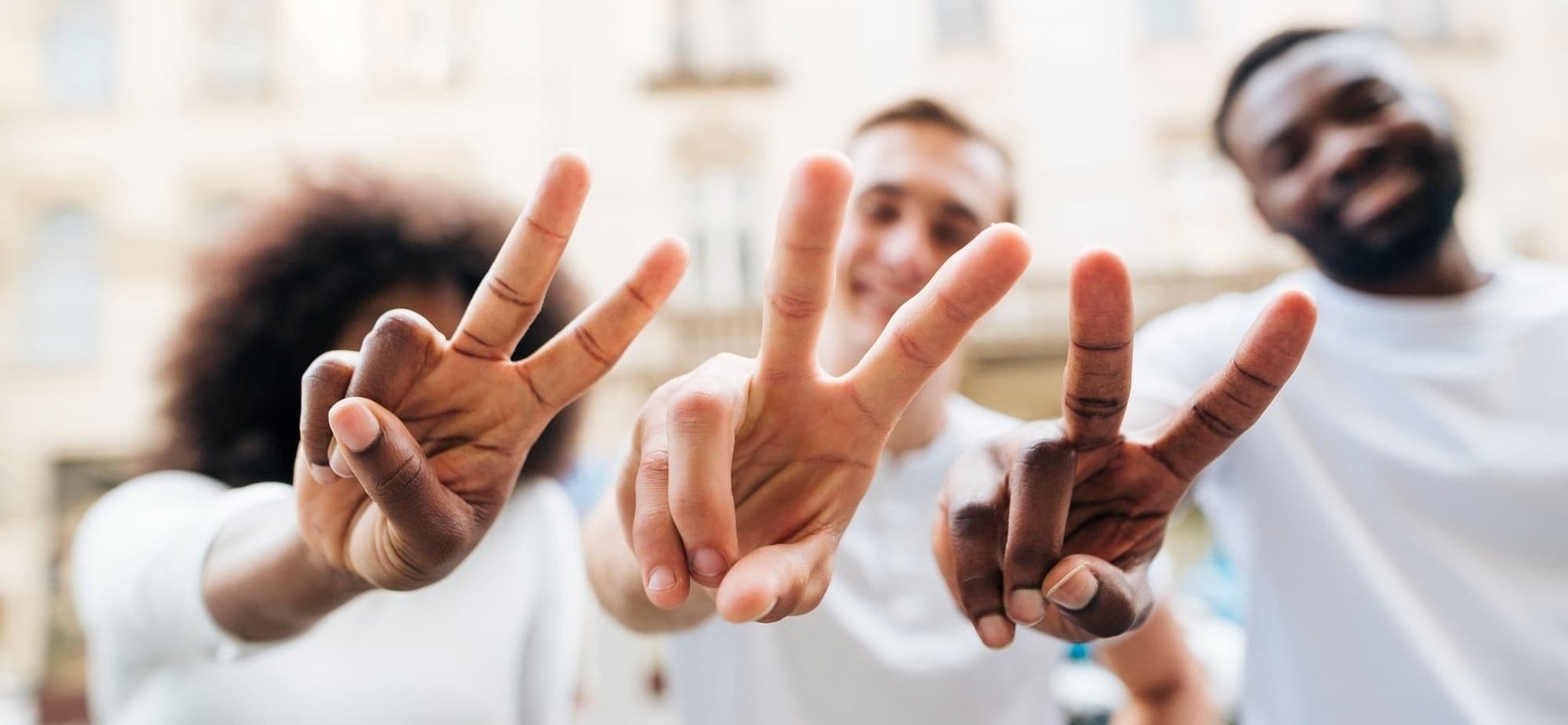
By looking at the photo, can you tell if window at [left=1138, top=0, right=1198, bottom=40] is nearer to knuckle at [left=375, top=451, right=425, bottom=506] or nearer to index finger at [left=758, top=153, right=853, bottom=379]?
index finger at [left=758, top=153, right=853, bottom=379]

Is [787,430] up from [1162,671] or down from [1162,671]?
up

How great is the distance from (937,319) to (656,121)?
23.2 ft

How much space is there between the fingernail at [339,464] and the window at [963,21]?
7.67m

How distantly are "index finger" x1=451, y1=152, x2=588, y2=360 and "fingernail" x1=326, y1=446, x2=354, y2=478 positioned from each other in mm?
127

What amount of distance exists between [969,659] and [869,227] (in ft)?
2.36

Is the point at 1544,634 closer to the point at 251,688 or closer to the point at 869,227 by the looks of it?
the point at 869,227

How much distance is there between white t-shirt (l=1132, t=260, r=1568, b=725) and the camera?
1.21 meters

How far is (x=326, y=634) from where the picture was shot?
127 cm

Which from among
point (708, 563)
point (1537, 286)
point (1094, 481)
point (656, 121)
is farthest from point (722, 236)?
point (708, 563)

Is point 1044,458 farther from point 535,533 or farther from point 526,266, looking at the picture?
point 535,533

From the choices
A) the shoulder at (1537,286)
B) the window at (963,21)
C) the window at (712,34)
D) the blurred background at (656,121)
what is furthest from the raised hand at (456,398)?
the window at (963,21)

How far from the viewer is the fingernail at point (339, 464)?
716 millimetres

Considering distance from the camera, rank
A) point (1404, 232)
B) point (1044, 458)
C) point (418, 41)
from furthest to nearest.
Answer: point (418, 41), point (1404, 232), point (1044, 458)

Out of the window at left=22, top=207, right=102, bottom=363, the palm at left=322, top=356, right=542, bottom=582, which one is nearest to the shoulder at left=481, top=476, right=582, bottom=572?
the palm at left=322, top=356, right=542, bottom=582
